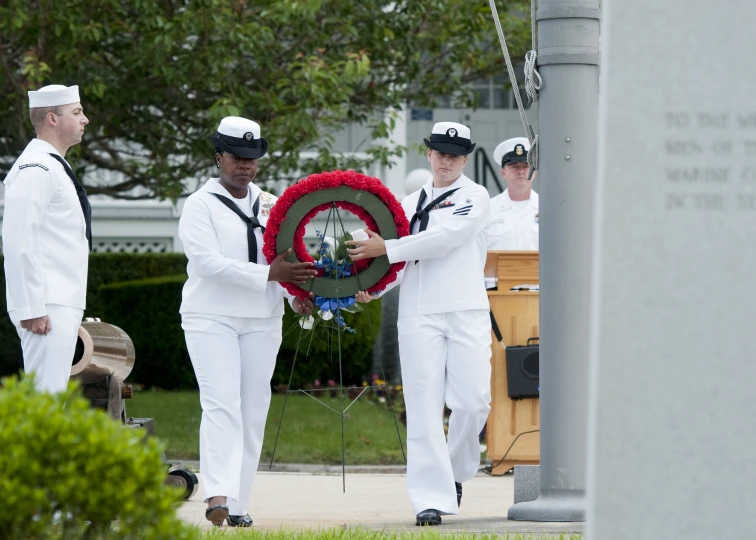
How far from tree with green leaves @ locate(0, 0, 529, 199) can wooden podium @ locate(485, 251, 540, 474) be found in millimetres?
3220

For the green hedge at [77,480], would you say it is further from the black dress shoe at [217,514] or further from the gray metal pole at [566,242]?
the black dress shoe at [217,514]

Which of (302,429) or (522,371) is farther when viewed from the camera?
(302,429)

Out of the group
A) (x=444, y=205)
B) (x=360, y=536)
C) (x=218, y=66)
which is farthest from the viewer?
(x=218, y=66)

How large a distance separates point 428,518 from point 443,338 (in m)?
1.07

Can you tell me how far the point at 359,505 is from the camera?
847 centimetres

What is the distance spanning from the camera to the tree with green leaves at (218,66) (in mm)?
11812

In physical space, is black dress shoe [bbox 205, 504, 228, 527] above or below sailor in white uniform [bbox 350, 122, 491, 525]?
below

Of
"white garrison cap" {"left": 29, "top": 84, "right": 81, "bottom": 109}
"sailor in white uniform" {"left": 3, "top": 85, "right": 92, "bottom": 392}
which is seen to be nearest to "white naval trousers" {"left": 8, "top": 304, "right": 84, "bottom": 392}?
"sailor in white uniform" {"left": 3, "top": 85, "right": 92, "bottom": 392}

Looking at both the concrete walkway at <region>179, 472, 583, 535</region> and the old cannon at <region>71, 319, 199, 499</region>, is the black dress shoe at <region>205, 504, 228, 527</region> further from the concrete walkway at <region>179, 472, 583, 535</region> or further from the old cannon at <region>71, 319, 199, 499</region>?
the old cannon at <region>71, 319, 199, 499</region>

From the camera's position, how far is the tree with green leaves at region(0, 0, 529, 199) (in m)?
11.8

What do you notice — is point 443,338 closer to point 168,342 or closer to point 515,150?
point 515,150

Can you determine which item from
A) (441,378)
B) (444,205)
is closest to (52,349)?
(441,378)

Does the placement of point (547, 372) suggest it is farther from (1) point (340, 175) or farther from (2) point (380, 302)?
(2) point (380, 302)

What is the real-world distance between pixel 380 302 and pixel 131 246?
4090mm
